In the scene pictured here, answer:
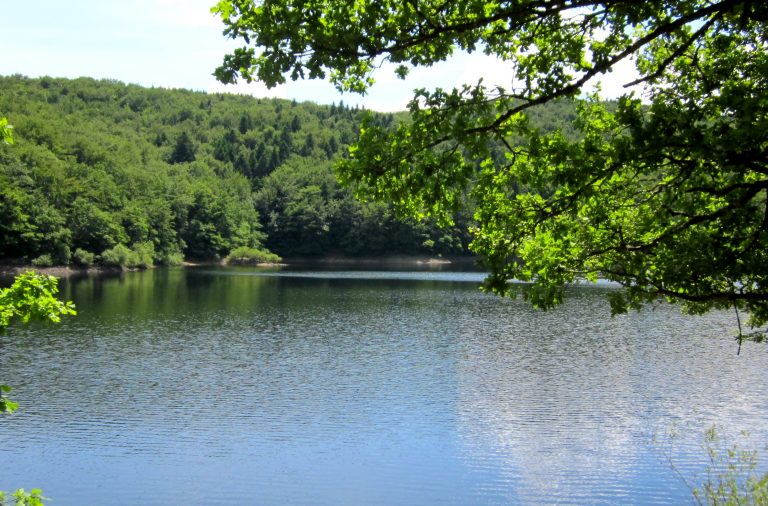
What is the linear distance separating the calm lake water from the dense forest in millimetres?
17217

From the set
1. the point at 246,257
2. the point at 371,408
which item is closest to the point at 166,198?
the point at 246,257

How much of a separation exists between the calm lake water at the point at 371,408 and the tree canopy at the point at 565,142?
879cm

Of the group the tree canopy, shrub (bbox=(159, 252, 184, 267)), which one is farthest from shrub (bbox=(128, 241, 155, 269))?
the tree canopy

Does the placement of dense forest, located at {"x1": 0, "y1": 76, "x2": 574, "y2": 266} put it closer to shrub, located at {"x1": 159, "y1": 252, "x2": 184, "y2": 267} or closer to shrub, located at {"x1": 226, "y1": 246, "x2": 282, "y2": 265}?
shrub, located at {"x1": 159, "y1": 252, "x2": 184, "y2": 267}

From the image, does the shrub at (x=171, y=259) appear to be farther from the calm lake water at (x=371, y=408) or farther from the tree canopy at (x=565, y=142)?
the tree canopy at (x=565, y=142)

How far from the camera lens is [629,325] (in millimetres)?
40312

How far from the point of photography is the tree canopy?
20.2 feet

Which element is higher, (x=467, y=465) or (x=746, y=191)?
(x=746, y=191)

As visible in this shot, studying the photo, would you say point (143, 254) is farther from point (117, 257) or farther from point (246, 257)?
Answer: point (246, 257)

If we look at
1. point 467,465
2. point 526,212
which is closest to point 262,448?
point 467,465

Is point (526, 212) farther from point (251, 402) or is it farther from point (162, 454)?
point (251, 402)

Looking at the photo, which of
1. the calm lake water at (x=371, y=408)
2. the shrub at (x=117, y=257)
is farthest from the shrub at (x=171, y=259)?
the calm lake water at (x=371, y=408)

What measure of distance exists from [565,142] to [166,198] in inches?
4413

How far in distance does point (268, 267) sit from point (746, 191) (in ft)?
342
